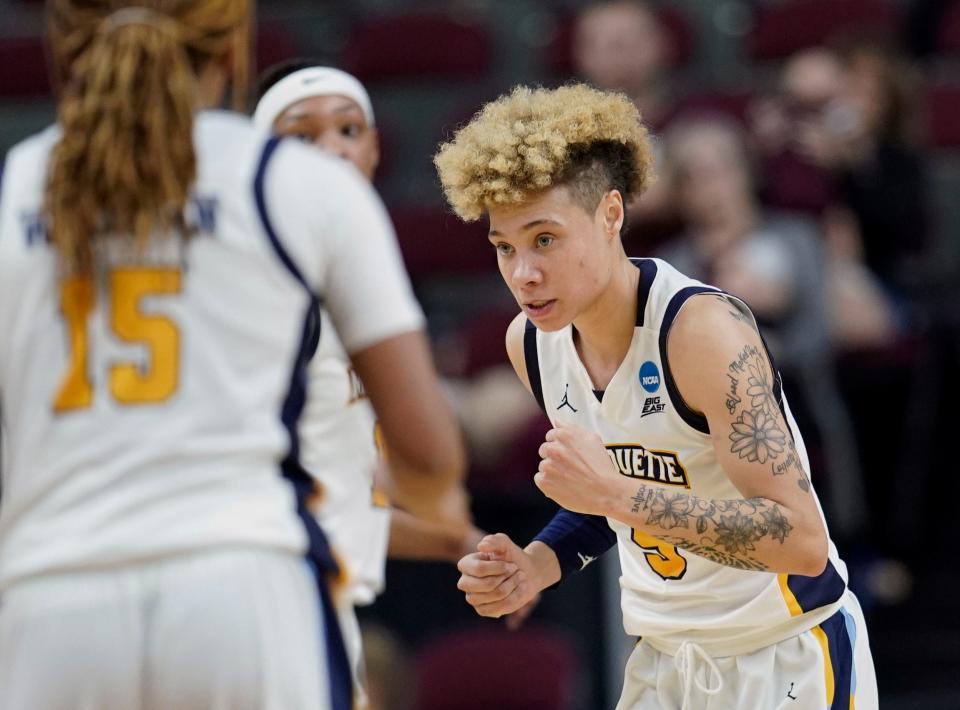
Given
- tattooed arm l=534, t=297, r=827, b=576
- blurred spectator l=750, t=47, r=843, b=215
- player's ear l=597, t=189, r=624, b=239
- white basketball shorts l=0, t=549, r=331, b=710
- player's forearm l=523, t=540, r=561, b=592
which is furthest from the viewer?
blurred spectator l=750, t=47, r=843, b=215

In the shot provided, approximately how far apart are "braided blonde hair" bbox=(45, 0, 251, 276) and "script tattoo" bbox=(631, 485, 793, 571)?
123cm

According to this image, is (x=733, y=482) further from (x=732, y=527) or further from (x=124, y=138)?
(x=124, y=138)

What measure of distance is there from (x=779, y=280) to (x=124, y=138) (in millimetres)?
4771

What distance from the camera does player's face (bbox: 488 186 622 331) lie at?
3430 millimetres

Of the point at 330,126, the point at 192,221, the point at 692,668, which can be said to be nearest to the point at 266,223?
the point at 192,221

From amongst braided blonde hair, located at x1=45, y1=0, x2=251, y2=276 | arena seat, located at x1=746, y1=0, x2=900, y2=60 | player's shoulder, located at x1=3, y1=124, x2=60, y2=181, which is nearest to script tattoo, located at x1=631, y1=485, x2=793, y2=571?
braided blonde hair, located at x1=45, y1=0, x2=251, y2=276

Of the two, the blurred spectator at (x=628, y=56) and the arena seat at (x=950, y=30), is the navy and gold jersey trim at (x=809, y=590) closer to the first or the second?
the blurred spectator at (x=628, y=56)

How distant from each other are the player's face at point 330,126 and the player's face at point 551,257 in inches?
39.5

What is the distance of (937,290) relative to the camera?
26.4 feet

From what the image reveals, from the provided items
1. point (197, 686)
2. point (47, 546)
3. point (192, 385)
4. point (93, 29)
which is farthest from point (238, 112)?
point (197, 686)

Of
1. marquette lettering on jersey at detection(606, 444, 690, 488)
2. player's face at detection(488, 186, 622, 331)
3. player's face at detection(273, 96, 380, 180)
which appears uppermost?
player's face at detection(273, 96, 380, 180)

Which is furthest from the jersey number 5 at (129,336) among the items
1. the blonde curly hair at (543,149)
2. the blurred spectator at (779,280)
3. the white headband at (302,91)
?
the blurred spectator at (779,280)

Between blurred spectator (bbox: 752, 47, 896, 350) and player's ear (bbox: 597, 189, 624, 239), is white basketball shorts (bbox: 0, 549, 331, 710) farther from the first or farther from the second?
blurred spectator (bbox: 752, 47, 896, 350)

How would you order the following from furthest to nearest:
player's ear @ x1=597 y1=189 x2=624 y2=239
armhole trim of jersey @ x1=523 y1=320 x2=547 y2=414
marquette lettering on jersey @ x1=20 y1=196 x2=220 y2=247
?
armhole trim of jersey @ x1=523 y1=320 x2=547 y2=414 < player's ear @ x1=597 y1=189 x2=624 y2=239 < marquette lettering on jersey @ x1=20 y1=196 x2=220 y2=247
